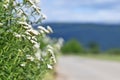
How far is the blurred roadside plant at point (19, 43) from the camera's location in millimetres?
7332

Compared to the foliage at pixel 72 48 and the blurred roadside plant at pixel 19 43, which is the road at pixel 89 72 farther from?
the foliage at pixel 72 48

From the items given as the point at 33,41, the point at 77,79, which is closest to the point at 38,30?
the point at 33,41

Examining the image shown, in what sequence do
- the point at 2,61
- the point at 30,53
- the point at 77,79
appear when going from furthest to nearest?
1. the point at 77,79
2. the point at 30,53
3. the point at 2,61

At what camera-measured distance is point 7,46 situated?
7.34 meters

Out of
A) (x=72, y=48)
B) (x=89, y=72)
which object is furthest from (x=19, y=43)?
(x=72, y=48)

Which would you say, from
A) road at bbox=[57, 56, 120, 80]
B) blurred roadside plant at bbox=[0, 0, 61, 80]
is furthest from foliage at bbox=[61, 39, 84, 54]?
blurred roadside plant at bbox=[0, 0, 61, 80]

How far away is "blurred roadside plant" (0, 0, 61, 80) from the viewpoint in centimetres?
733

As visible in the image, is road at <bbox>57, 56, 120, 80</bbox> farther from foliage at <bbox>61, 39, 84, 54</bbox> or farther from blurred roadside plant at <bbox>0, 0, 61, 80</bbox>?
foliage at <bbox>61, 39, 84, 54</bbox>

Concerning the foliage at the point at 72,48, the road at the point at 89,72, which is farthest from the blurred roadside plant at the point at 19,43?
the foliage at the point at 72,48

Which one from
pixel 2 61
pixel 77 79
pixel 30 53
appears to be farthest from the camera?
pixel 77 79

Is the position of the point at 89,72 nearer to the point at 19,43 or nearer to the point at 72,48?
the point at 19,43

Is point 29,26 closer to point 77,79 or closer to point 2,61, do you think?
point 2,61

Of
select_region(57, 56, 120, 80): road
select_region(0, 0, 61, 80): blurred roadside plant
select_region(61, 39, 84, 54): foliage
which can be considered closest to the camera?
select_region(0, 0, 61, 80): blurred roadside plant

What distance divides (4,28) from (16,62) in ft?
1.63
